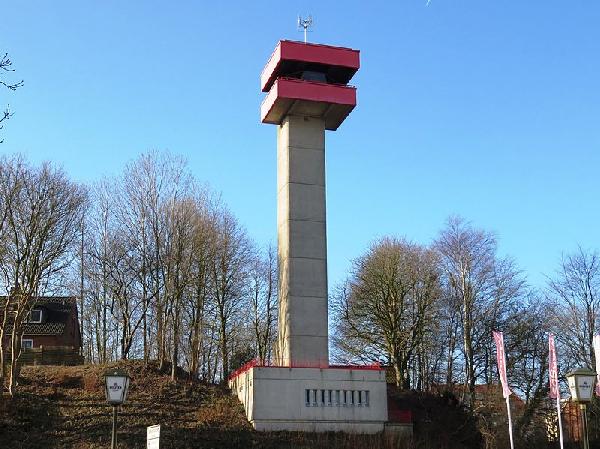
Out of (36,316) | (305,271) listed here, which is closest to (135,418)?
(305,271)

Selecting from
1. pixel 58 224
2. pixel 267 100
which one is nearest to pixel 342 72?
pixel 267 100

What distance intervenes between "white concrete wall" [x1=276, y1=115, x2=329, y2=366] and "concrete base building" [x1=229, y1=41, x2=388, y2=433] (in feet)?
0.17

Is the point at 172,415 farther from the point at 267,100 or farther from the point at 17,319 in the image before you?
the point at 267,100

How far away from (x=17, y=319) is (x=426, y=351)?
2639 centimetres

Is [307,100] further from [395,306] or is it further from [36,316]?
[36,316]

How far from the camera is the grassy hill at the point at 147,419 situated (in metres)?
34.0

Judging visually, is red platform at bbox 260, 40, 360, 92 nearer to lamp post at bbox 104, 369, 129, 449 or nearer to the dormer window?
lamp post at bbox 104, 369, 129, 449

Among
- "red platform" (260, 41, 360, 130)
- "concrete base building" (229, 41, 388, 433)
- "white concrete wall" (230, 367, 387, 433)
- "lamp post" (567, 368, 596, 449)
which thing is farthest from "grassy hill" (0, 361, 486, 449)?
"lamp post" (567, 368, 596, 449)

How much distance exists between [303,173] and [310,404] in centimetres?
1205

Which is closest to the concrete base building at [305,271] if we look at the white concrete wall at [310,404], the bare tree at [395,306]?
the white concrete wall at [310,404]

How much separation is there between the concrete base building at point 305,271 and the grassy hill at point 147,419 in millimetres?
1324

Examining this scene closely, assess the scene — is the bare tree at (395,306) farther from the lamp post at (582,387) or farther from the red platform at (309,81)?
the lamp post at (582,387)

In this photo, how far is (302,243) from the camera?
40375mm

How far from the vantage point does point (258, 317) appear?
55.8 m
